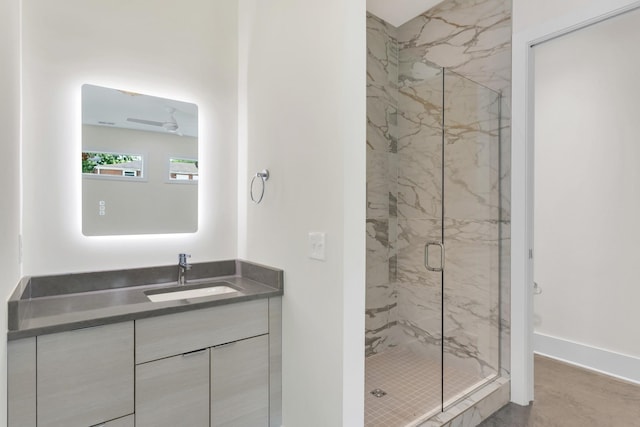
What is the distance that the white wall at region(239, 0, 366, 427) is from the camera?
145 cm

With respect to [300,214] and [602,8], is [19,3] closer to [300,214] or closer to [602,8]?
[300,214]

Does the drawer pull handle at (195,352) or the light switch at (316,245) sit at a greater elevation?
the light switch at (316,245)

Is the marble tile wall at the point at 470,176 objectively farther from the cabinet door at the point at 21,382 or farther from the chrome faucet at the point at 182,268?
the cabinet door at the point at 21,382

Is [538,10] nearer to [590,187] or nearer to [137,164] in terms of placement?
[590,187]

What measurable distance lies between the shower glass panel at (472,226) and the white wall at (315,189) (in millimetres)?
1227

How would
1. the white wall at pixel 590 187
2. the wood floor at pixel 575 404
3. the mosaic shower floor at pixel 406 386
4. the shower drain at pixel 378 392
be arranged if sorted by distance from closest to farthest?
the mosaic shower floor at pixel 406 386 < the wood floor at pixel 575 404 < the shower drain at pixel 378 392 < the white wall at pixel 590 187

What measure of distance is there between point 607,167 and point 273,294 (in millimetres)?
2915

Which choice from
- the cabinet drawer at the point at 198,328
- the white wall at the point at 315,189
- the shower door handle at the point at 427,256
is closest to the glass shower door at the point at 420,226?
the shower door handle at the point at 427,256

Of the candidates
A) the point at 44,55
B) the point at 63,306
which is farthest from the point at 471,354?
the point at 44,55

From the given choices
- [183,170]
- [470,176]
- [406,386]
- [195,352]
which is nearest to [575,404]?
[406,386]

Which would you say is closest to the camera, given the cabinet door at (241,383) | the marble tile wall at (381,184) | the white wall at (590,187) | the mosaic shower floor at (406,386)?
the cabinet door at (241,383)

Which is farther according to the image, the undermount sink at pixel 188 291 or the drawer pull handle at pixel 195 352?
the undermount sink at pixel 188 291

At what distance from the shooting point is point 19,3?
1.62 meters

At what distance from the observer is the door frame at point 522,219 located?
226cm
